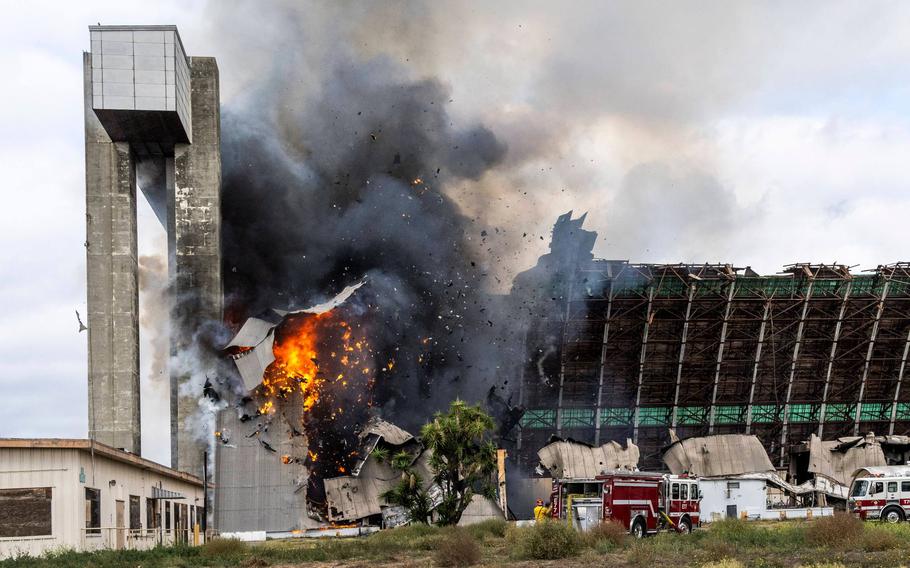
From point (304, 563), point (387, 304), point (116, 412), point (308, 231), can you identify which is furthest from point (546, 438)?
point (304, 563)

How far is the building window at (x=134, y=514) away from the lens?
41925 mm

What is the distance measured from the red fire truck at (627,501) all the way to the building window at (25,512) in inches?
786

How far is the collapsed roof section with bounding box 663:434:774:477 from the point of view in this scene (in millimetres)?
73250

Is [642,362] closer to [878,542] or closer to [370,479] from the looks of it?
[370,479]

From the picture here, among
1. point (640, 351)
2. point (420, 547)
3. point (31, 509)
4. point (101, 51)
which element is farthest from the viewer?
point (640, 351)

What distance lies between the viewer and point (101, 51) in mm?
58500

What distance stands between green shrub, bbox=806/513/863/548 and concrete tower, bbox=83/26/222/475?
1547 inches

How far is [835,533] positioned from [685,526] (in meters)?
13.3

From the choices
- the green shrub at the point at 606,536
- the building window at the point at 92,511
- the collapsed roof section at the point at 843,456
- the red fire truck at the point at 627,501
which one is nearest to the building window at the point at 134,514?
the building window at the point at 92,511

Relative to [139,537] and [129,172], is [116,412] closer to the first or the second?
[129,172]

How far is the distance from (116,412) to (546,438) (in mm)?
30796

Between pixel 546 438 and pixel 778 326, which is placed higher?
pixel 778 326

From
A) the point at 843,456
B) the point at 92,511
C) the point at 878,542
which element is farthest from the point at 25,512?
the point at 843,456

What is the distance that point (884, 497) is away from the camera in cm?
4866
